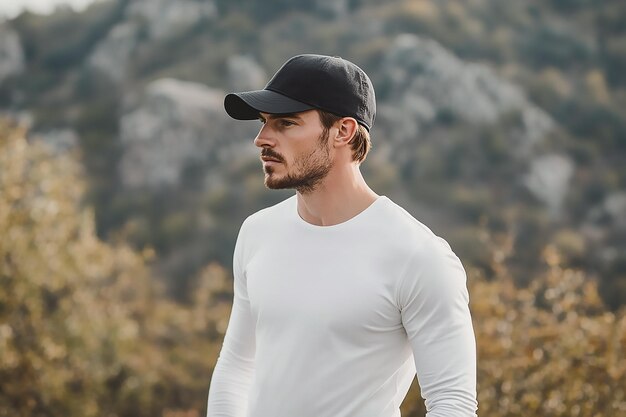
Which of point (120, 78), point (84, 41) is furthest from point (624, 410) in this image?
point (84, 41)

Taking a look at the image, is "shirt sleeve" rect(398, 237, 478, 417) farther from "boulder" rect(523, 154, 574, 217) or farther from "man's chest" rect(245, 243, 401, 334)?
"boulder" rect(523, 154, 574, 217)

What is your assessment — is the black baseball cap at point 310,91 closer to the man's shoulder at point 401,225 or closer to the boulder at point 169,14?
the man's shoulder at point 401,225

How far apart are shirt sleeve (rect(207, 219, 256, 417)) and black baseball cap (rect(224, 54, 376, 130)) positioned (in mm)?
374

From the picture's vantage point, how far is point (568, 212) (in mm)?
24094

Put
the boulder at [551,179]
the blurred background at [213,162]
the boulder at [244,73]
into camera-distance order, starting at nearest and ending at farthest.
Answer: the blurred background at [213,162]
the boulder at [551,179]
the boulder at [244,73]

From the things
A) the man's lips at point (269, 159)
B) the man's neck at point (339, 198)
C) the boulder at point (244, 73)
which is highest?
the man's lips at point (269, 159)

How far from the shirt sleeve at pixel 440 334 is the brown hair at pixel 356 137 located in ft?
1.13

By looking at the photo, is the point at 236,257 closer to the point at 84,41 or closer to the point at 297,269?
the point at 297,269

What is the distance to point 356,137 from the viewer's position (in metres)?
1.93

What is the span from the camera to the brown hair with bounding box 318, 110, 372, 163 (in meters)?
1.88

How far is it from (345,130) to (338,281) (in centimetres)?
35

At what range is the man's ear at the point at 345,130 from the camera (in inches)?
74.6

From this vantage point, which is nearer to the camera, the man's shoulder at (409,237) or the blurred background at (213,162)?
the man's shoulder at (409,237)

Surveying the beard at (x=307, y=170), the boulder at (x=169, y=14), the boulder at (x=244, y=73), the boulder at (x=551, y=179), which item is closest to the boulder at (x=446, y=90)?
the boulder at (x=551, y=179)
